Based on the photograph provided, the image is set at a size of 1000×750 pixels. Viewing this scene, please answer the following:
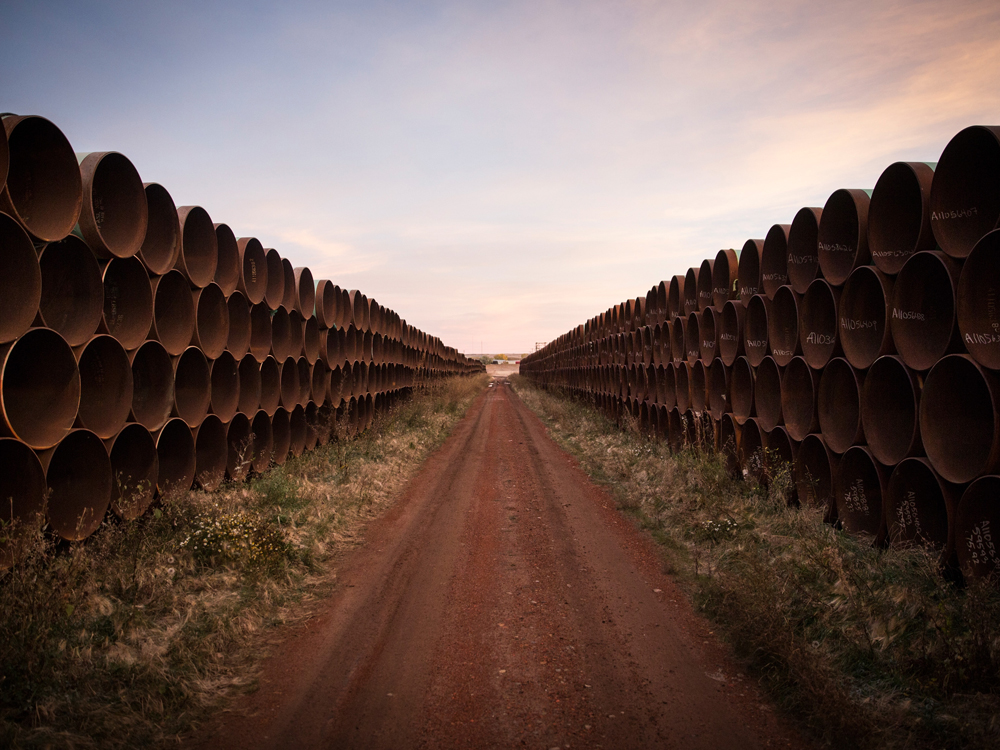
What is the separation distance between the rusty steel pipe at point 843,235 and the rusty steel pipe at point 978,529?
2241mm

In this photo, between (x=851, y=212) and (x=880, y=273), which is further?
(x=851, y=212)

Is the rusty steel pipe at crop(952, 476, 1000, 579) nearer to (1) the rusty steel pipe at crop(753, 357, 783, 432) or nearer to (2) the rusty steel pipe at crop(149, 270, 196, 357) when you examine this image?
(1) the rusty steel pipe at crop(753, 357, 783, 432)

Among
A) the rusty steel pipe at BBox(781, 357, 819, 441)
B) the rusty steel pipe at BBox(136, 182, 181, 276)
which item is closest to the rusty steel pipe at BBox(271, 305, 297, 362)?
the rusty steel pipe at BBox(136, 182, 181, 276)

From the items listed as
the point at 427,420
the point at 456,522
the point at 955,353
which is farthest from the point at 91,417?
the point at 427,420

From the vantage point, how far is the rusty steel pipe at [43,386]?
4332 millimetres

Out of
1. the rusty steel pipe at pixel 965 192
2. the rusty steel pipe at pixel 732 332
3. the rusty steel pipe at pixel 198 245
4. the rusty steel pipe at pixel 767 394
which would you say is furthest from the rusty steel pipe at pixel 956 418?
the rusty steel pipe at pixel 198 245

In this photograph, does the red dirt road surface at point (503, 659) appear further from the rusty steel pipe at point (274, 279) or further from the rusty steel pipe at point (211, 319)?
the rusty steel pipe at point (274, 279)

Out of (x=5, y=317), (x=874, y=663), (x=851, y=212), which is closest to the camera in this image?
(x=874, y=663)

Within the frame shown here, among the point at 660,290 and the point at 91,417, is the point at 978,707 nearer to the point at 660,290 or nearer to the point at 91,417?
the point at 91,417

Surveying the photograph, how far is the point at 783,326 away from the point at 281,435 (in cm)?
698

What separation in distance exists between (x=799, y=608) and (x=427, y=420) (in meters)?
13.9

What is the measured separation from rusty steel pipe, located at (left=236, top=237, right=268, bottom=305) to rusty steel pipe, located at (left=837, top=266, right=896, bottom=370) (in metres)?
6.82

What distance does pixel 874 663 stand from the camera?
11.8ft

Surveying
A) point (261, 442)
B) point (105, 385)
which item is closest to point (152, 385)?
point (105, 385)
